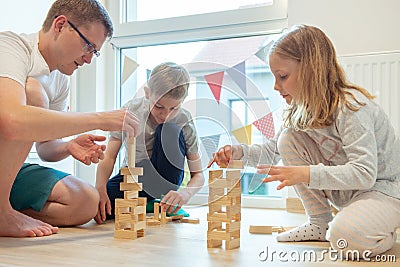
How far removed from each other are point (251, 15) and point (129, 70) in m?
1.01

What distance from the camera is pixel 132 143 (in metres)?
1.24

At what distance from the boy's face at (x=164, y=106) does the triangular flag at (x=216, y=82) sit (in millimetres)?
92

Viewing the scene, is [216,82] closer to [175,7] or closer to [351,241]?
[351,241]

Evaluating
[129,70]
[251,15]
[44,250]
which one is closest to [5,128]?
[44,250]

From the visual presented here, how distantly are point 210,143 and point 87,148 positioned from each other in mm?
350

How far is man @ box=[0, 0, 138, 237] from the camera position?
1124 millimetres

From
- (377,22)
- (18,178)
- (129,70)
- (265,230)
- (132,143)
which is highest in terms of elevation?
(377,22)

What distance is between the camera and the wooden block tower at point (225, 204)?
1125 mm

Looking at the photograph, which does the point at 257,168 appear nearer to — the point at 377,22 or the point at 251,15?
the point at 377,22

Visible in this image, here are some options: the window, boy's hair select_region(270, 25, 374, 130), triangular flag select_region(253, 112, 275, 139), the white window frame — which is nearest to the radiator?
the white window frame

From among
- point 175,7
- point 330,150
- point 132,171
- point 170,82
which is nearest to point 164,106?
point 170,82

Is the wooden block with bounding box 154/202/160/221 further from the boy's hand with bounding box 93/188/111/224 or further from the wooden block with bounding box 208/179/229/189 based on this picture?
the wooden block with bounding box 208/179/229/189

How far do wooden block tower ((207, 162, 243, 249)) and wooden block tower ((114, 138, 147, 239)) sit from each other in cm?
22

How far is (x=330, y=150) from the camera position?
4.08 ft
